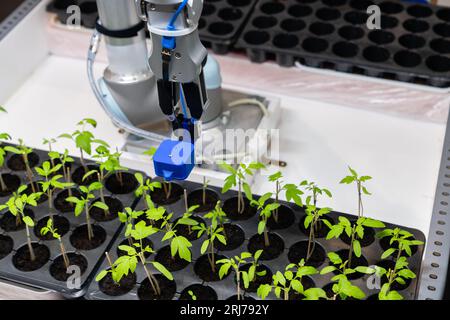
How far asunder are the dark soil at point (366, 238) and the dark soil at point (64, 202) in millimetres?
670

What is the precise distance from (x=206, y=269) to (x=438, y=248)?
1.71 ft

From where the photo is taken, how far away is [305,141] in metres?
2.01

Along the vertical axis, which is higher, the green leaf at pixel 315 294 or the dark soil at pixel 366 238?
the green leaf at pixel 315 294

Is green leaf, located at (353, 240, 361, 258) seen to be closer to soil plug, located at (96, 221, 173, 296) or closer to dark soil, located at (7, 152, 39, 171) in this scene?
soil plug, located at (96, 221, 173, 296)

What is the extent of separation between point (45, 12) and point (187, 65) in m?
1.13

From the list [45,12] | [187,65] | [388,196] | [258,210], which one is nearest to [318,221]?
[258,210]

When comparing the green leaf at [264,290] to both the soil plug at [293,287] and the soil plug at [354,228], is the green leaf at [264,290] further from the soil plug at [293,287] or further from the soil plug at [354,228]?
the soil plug at [354,228]

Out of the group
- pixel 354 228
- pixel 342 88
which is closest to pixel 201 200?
pixel 354 228

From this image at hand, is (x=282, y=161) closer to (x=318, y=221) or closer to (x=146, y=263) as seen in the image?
(x=318, y=221)

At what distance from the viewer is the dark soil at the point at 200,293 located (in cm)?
148

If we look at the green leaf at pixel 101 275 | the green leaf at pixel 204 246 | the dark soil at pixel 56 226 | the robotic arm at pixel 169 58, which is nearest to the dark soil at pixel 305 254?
the green leaf at pixel 204 246

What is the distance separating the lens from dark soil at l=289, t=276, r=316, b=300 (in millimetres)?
1465

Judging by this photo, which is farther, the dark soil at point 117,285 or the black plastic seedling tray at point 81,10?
the black plastic seedling tray at point 81,10

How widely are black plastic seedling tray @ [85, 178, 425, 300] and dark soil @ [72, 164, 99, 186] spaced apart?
174 mm
